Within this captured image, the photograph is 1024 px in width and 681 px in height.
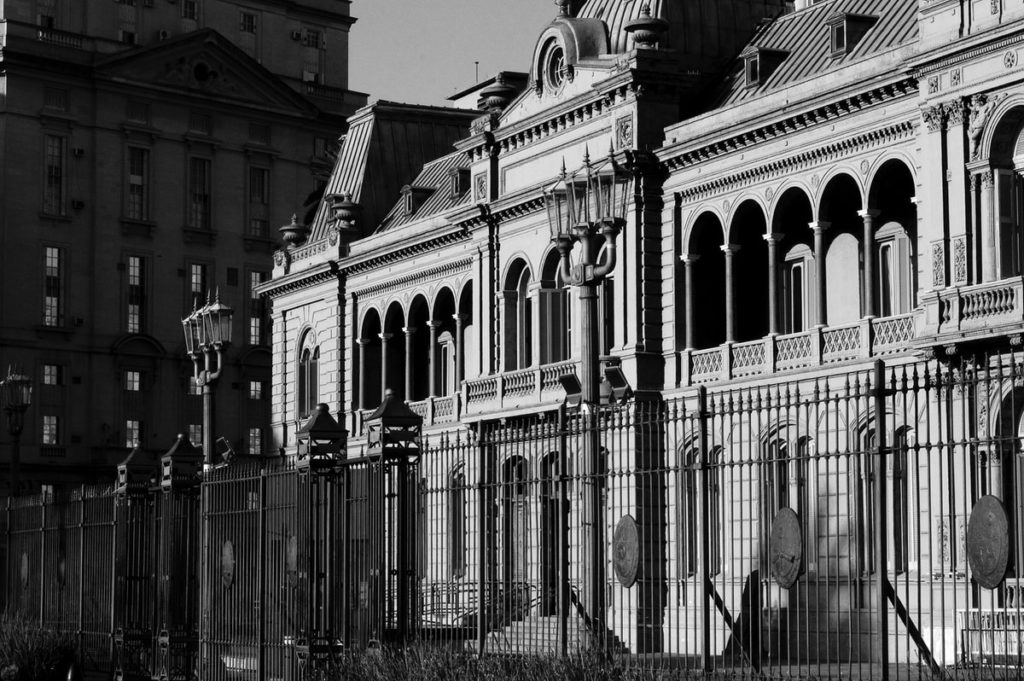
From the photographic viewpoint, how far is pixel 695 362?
4766 cm

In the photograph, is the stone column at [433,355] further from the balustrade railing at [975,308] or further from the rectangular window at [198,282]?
the rectangular window at [198,282]

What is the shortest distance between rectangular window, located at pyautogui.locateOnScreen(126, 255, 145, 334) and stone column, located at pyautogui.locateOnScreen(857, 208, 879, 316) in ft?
166

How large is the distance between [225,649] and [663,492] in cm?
877

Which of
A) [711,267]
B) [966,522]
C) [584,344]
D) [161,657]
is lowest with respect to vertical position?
[161,657]

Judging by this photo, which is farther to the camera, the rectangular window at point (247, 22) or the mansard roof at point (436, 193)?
the rectangular window at point (247, 22)

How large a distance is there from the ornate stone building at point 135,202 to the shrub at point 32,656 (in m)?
54.2

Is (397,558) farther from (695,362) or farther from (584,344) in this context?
(695,362)

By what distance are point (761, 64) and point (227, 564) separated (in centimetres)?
2705

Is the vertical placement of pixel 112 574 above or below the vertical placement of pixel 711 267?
below

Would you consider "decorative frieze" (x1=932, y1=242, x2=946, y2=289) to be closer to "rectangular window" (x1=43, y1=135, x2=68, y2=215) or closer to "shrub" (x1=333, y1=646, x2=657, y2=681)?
"shrub" (x1=333, y1=646, x2=657, y2=681)

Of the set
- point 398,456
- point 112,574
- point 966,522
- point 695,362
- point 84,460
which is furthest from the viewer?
point 84,460

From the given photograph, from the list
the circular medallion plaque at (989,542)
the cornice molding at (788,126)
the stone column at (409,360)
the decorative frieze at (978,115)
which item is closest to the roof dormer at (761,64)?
the cornice molding at (788,126)

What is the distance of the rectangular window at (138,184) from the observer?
8750 cm

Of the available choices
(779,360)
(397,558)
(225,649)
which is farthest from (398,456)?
(779,360)
